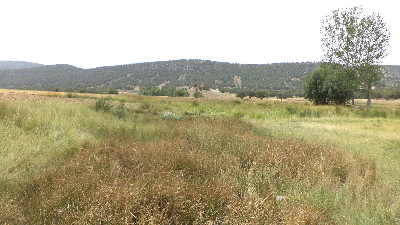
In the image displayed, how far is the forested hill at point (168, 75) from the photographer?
109 m

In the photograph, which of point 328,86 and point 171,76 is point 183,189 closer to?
point 328,86

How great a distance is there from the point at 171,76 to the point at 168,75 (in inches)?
108

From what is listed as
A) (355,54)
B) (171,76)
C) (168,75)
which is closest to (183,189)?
(355,54)

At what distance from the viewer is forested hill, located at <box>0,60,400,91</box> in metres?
109

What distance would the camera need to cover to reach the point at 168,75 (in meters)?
145

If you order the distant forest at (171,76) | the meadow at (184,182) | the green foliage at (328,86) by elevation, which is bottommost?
the meadow at (184,182)

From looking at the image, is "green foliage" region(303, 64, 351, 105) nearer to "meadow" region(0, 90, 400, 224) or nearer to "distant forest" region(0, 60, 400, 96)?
"meadow" region(0, 90, 400, 224)

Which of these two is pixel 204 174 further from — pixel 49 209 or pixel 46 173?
pixel 46 173

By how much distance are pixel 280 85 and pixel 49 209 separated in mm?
114986

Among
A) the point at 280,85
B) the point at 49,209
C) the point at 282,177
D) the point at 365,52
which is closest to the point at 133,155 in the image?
the point at 49,209

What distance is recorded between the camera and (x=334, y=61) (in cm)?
2388

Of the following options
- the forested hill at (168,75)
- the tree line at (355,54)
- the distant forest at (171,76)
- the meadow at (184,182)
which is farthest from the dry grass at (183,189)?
the forested hill at (168,75)

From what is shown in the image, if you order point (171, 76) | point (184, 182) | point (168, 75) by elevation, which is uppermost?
point (168, 75)

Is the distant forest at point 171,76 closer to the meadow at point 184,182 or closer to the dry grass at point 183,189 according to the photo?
the meadow at point 184,182
